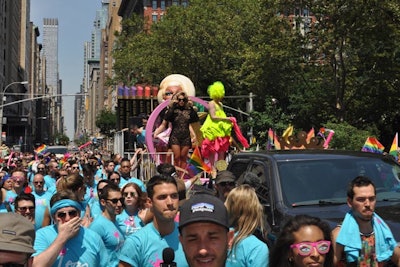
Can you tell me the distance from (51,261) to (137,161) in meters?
9.93

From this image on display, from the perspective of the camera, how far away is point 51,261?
376 centimetres

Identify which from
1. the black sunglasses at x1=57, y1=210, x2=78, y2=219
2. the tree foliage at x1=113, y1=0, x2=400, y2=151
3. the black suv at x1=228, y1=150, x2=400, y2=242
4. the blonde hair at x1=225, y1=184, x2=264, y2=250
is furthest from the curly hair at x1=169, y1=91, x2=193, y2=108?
the tree foliage at x1=113, y1=0, x2=400, y2=151

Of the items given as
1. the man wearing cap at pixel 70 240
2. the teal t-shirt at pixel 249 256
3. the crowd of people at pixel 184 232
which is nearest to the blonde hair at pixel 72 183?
the crowd of people at pixel 184 232

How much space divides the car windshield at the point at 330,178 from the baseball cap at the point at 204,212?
3081 millimetres

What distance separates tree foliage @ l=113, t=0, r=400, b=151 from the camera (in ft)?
91.9

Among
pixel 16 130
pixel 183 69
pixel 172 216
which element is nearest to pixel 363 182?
pixel 172 216

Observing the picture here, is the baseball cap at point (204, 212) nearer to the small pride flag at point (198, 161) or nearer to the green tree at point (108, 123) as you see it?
the small pride flag at point (198, 161)

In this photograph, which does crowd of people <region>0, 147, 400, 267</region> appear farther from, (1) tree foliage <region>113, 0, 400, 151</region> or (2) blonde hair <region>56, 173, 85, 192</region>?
(1) tree foliage <region>113, 0, 400, 151</region>

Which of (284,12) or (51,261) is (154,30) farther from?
(51,261)

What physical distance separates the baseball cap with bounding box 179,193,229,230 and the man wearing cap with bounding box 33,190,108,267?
5.53 ft

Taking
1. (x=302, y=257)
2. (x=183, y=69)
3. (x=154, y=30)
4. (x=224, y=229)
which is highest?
(x=154, y=30)

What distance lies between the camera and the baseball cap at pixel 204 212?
8.19 feet

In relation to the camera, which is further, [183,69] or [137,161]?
[183,69]

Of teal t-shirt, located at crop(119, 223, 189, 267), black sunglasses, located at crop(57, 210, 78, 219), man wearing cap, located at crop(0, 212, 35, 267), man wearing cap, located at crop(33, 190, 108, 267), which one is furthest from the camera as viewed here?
black sunglasses, located at crop(57, 210, 78, 219)
